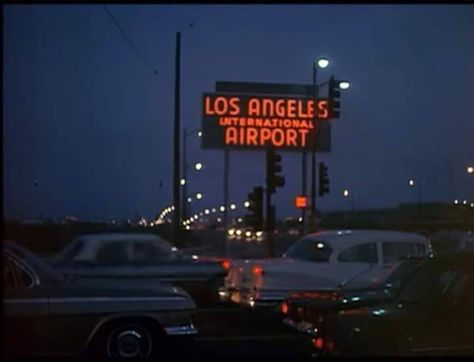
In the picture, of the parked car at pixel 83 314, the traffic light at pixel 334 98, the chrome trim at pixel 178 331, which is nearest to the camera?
the parked car at pixel 83 314

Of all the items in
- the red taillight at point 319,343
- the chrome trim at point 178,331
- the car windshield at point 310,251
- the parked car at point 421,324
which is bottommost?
the chrome trim at point 178,331

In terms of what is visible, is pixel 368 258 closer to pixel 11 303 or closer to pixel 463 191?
pixel 463 191

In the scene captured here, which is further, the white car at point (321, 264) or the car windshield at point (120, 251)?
the white car at point (321, 264)

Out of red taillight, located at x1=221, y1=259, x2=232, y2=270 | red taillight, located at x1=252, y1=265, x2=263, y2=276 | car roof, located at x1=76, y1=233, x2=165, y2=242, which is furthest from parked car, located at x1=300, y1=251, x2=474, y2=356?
red taillight, located at x1=252, y1=265, x2=263, y2=276

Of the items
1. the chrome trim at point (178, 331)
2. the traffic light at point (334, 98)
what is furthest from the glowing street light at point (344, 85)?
the chrome trim at point (178, 331)

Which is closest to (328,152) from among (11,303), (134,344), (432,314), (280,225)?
(280,225)

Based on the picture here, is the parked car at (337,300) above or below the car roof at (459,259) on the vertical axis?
below

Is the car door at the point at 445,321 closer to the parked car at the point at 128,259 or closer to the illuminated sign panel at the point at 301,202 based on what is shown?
the illuminated sign panel at the point at 301,202
